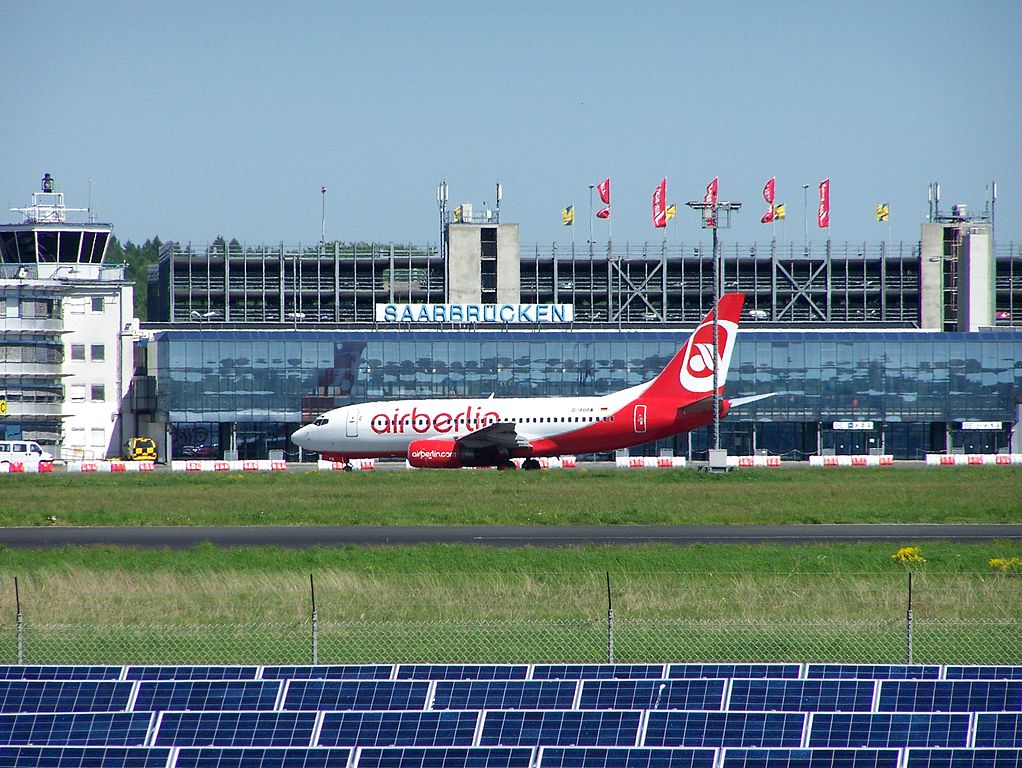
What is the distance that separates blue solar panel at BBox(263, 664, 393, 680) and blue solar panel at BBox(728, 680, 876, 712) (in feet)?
14.5

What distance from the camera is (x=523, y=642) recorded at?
21078mm

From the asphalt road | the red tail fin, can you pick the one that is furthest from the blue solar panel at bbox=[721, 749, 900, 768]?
the red tail fin

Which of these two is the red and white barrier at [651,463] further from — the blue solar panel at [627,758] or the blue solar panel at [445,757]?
the blue solar panel at [445,757]

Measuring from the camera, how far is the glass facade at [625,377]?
88.9 metres

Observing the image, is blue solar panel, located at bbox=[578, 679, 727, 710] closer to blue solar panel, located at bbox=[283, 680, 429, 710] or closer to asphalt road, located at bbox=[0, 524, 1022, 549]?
blue solar panel, located at bbox=[283, 680, 429, 710]

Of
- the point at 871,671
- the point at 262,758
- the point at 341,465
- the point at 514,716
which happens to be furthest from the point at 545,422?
the point at 262,758

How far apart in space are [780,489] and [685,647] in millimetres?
33009

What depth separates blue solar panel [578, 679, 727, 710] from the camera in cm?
1536

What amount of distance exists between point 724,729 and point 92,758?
21.8 ft

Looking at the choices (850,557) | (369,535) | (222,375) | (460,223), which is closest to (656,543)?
(850,557)

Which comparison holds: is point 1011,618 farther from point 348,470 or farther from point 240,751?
point 348,470

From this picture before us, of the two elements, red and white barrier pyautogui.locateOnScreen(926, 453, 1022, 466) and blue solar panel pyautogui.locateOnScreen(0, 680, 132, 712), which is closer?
blue solar panel pyautogui.locateOnScreen(0, 680, 132, 712)

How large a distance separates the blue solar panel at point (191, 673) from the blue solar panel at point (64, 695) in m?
0.51

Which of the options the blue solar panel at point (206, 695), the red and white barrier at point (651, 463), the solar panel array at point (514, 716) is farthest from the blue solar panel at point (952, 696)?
the red and white barrier at point (651, 463)
